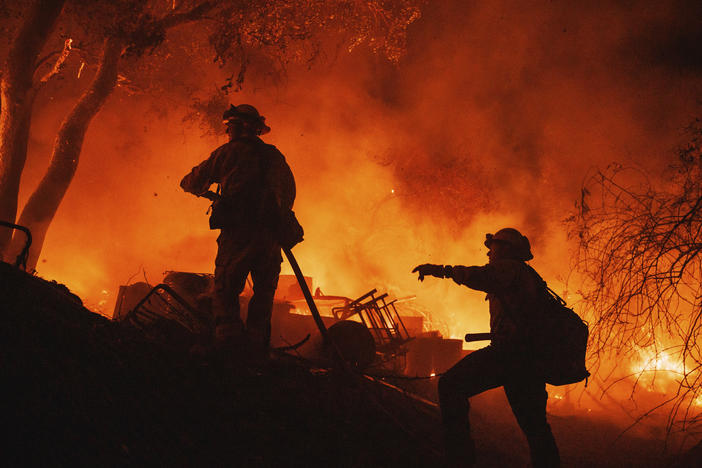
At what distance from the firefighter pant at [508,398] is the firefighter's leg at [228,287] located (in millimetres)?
1917

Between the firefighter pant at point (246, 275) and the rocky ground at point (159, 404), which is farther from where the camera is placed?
the firefighter pant at point (246, 275)

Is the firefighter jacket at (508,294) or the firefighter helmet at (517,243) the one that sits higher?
the firefighter helmet at (517,243)

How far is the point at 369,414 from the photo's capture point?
3.27 meters

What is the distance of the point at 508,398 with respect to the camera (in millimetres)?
3369

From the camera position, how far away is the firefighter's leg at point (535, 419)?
10.6 feet

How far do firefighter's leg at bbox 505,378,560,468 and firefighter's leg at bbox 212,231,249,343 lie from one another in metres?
2.41

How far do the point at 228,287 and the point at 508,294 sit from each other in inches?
100

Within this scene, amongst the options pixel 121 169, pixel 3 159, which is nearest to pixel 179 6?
pixel 3 159

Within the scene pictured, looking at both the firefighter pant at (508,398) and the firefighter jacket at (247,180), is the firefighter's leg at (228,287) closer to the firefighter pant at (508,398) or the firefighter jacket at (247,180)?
the firefighter jacket at (247,180)

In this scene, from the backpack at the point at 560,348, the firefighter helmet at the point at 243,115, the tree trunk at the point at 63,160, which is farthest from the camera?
the tree trunk at the point at 63,160

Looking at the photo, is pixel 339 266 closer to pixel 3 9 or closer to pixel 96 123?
pixel 96 123

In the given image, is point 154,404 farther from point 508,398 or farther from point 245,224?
point 508,398

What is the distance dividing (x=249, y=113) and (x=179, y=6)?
29.5 feet

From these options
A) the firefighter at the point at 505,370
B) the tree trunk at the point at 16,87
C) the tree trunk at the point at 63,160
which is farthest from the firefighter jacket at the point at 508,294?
the tree trunk at the point at 16,87
